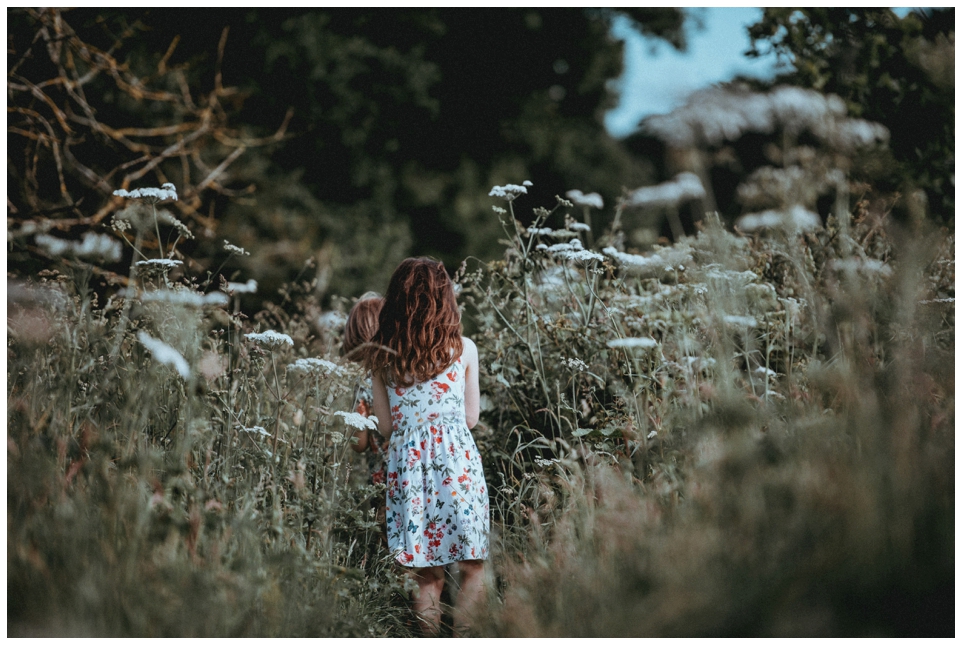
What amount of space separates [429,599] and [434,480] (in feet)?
1.58

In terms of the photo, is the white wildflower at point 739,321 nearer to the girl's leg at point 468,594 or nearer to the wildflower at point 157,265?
the girl's leg at point 468,594

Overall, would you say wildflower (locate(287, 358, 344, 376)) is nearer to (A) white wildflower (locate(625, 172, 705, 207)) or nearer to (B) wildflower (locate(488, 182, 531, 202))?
(B) wildflower (locate(488, 182, 531, 202))

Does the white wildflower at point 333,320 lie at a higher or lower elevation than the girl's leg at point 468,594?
higher

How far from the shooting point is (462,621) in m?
2.74

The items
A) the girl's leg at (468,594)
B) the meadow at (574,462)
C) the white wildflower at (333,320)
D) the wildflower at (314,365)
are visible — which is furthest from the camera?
the white wildflower at (333,320)

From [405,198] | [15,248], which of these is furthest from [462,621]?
[405,198]

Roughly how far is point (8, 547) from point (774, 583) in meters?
2.07

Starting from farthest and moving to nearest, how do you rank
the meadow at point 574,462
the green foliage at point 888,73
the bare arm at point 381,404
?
the green foliage at point 888,73
the bare arm at point 381,404
the meadow at point 574,462

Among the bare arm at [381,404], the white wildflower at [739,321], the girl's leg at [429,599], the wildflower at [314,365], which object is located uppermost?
the white wildflower at [739,321]

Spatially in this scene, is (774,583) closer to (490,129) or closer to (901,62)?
(901,62)

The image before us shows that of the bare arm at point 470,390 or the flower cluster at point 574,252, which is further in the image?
the bare arm at point 470,390

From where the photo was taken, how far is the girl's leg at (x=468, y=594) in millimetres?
2713

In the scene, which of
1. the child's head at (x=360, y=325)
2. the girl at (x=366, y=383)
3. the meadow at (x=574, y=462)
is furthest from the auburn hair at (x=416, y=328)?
the child's head at (x=360, y=325)

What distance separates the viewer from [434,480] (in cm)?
296
